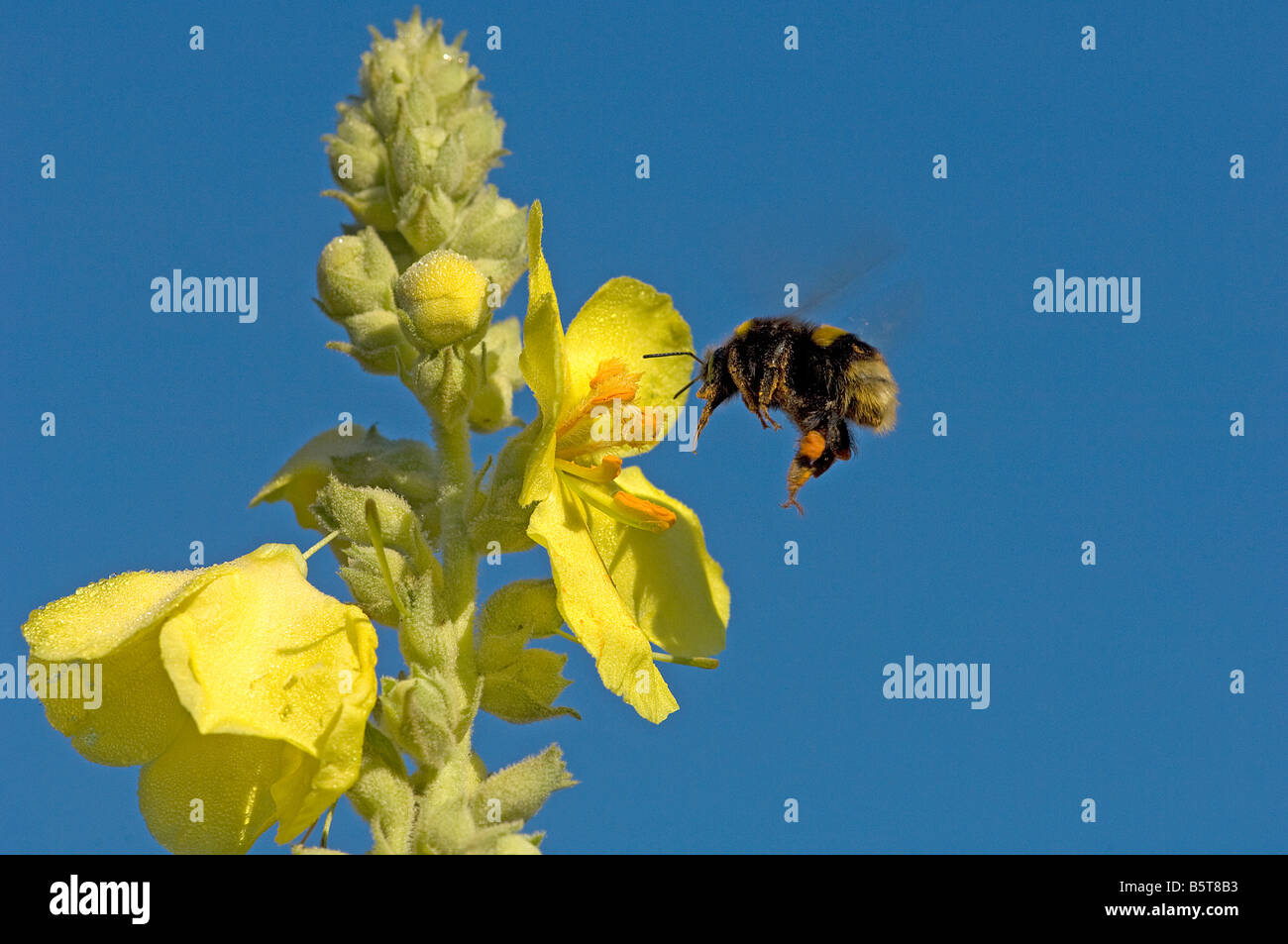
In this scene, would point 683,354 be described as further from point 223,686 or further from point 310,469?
point 223,686

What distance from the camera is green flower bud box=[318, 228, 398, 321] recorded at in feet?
15.0

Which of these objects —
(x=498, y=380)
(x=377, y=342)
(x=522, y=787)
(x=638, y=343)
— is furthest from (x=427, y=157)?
(x=522, y=787)

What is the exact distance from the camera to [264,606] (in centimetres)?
382

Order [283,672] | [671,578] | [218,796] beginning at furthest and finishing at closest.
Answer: [671,578], [218,796], [283,672]

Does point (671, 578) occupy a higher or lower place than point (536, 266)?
lower

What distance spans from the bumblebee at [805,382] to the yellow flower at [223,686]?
174 cm

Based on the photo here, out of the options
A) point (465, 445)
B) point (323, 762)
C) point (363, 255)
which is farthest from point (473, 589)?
point (363, 255)

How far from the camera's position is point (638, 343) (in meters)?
5.10

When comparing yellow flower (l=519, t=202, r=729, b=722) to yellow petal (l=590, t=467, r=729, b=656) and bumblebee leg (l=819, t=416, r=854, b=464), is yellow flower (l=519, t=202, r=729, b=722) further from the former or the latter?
bumblebee leg (l=819, t=416, r=854, b=464)

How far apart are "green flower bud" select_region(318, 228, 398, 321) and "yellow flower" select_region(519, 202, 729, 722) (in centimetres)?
62

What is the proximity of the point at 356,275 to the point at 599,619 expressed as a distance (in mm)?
1425

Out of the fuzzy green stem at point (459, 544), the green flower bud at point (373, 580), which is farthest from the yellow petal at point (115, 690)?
the fuzzy green stem at point (459, 544)
